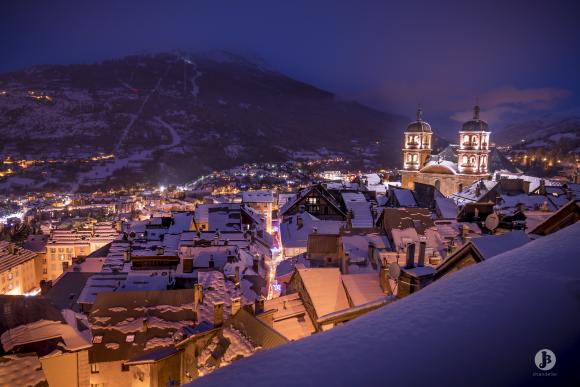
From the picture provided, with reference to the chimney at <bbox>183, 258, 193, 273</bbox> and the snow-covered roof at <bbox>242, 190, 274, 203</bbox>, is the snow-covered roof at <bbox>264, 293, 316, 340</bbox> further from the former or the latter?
the snow-covered roof at <bbox>242, 190, 274, 203</bbox>

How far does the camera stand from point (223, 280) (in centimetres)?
1823

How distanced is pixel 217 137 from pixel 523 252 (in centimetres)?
17342

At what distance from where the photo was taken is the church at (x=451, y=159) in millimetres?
58906

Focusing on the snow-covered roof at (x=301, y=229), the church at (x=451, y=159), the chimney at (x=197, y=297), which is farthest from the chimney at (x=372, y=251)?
the church at (x=451, y=159)

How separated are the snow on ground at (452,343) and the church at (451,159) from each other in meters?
55.6

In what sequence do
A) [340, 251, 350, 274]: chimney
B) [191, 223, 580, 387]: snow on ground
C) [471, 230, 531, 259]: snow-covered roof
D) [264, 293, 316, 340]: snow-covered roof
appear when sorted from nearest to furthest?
1. [191, 223, 580, 387]: snow on ground
2. [471, 230, 531, 259]: snow-covered roof
3. [264, 293, 316, 340]: snow-covered roof
4. [340, 251, 350, 274]: chimney

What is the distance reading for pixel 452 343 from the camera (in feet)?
13.0

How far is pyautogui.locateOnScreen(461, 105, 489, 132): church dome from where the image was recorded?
59250 mm

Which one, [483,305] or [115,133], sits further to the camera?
[115,133]

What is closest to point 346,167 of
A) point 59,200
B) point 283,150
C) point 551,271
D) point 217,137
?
point 283,150

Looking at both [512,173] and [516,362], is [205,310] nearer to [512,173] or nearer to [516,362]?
[516,362]

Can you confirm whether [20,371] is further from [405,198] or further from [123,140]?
[123,140]

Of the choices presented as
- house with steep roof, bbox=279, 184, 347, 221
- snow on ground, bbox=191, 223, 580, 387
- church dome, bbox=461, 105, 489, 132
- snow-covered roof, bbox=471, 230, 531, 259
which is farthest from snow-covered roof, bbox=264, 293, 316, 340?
church dome, bbox=461, 105, 489, 132

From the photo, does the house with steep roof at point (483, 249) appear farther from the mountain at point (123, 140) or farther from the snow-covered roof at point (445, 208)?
the mountain at point (123, 140)
